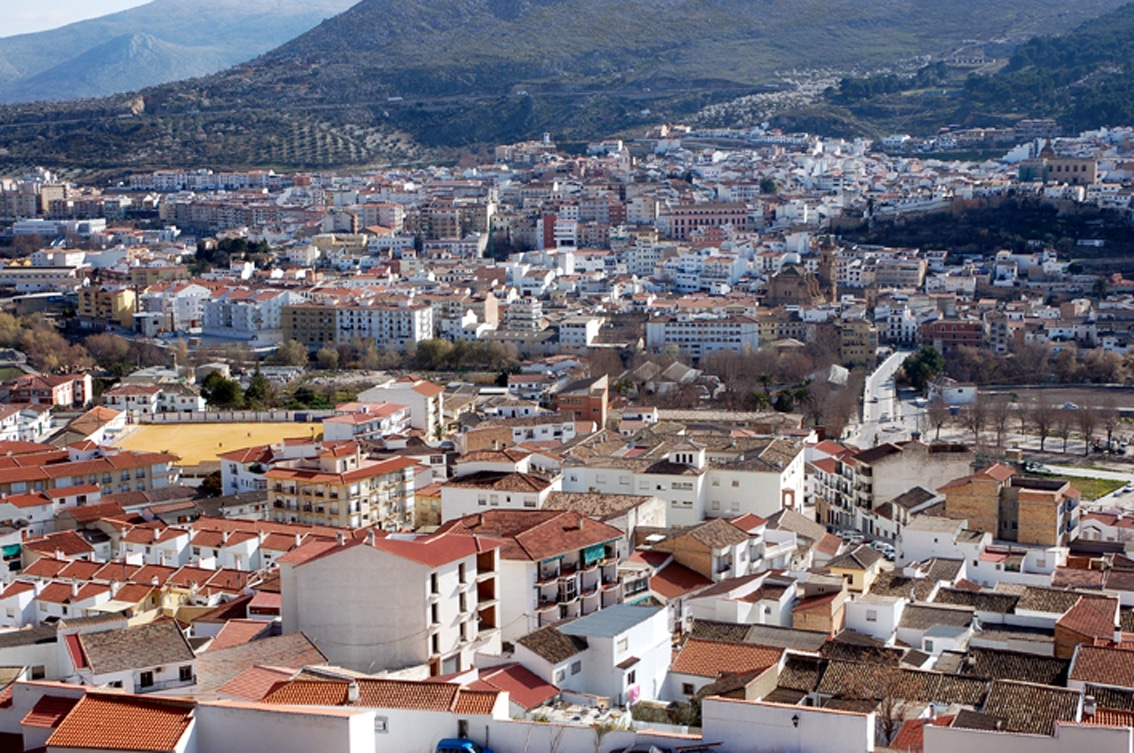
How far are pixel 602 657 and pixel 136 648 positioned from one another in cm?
246

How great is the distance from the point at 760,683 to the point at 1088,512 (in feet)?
29.1

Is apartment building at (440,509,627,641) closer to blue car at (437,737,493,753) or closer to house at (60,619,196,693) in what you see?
house at (60,619,196,693)

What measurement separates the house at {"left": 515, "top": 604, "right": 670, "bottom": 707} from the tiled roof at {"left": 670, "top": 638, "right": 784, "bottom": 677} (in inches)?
8.2

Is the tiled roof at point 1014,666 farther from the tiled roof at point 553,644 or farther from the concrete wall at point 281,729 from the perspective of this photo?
the concrete wall at point 281,729

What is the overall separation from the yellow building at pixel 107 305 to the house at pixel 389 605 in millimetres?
23976

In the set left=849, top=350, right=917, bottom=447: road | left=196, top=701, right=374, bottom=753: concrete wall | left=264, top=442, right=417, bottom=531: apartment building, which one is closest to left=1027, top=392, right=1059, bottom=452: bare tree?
left=849, top=350, right=917, bottom=447: road

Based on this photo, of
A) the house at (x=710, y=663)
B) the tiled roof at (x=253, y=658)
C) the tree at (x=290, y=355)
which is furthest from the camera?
the tree at (x=290, y=355)

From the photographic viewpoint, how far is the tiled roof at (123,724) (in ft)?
19.4

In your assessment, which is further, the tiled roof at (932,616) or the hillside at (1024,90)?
the hillside at (1024,90)

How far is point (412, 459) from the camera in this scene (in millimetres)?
16172

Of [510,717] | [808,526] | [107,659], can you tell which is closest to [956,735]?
[510,717]

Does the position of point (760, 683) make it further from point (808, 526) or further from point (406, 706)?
point (808, 526)

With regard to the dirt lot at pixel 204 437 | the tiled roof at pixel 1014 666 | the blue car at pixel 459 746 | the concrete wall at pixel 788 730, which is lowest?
the dirt lot at pixel 204 437

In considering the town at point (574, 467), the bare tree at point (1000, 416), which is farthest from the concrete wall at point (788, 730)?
the bare tree at point (1000, 416)
